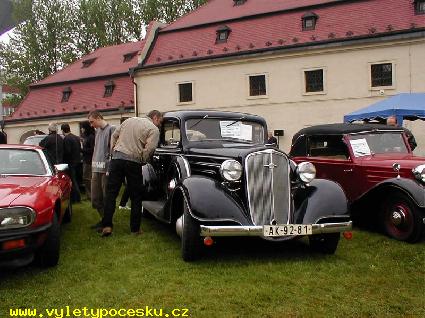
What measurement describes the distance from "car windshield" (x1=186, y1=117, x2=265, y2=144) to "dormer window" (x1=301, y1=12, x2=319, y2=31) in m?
17.4

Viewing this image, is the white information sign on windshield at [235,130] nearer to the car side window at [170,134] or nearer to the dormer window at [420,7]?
the car side window at [170,134]

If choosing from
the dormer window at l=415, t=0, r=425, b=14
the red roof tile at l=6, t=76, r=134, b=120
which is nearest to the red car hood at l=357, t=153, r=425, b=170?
the dormer window at l=415, t=0, r=425, b=14

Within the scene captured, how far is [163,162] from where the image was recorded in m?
6.61

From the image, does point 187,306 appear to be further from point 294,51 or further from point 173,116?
point 294,51

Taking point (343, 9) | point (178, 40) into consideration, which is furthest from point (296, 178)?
point (178, 40)

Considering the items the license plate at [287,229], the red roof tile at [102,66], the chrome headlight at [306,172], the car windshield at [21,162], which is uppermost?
the red roof tile at [102,66]

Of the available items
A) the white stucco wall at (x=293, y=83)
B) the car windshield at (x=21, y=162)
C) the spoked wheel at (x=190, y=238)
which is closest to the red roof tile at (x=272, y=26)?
the white stucco wall at (x=293, y=83)

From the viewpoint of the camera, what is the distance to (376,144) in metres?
7.09

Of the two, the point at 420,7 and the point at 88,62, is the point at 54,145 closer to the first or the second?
the point at 420,7

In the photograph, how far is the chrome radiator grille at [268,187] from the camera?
4.89 metres

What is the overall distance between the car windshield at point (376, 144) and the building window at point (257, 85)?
16.4m

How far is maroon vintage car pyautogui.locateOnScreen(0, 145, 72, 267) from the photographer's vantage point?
4.05m

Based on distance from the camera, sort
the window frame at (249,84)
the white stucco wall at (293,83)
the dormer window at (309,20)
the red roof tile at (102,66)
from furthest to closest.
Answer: the red roof tile at (102,66) < the window frame at (249,84) < the dormer window at (309,20) < the white stucco wall at (293,83)

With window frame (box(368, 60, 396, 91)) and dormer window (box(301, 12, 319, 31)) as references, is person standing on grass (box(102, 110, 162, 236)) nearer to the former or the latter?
window frame (box(368, 60, 396, 91))
